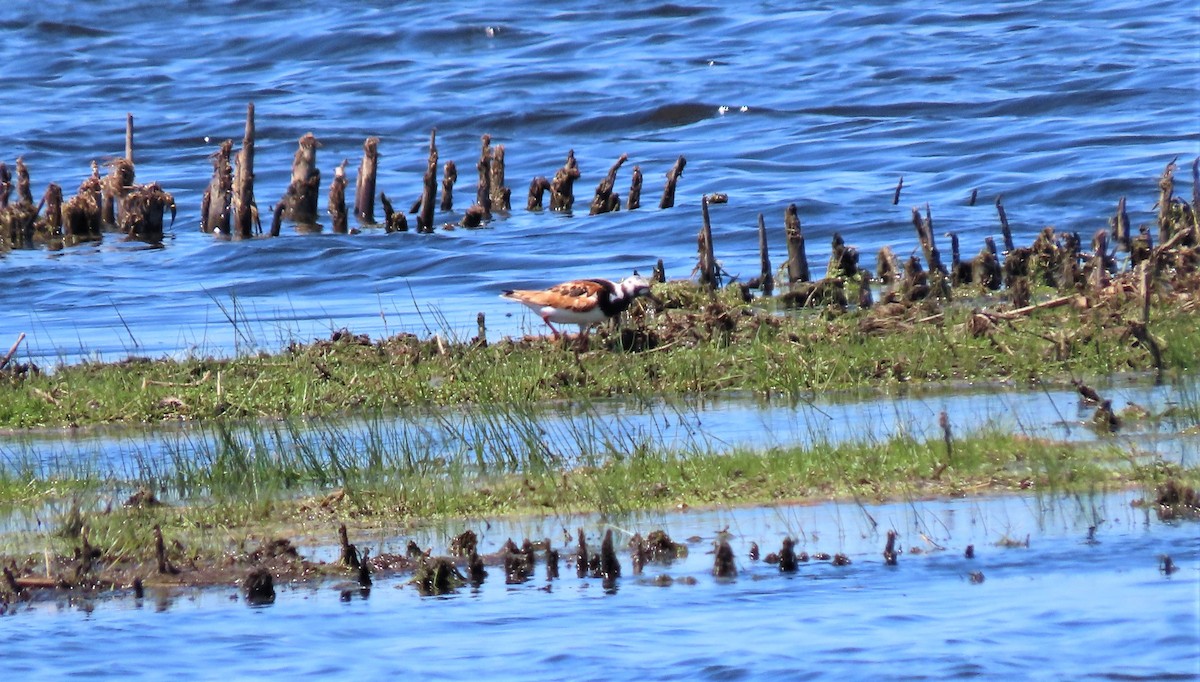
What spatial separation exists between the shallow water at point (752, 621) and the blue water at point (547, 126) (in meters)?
6.63

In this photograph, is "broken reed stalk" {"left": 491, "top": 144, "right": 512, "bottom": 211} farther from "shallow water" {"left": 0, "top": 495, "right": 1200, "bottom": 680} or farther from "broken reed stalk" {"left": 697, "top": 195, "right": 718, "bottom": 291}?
"shallow water" {"left": 0, "top": 495, "right": 1200, "bottom": 680}

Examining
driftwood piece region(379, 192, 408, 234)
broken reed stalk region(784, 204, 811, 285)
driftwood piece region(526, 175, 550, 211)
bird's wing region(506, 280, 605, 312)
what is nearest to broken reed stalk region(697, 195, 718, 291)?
broken reed stalk region(784, 204, 811, 285)

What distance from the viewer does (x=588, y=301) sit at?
1395 centimetres

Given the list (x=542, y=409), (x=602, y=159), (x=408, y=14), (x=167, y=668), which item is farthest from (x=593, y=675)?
(x=408, y=14)

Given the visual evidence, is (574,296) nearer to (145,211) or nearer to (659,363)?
(659,363)

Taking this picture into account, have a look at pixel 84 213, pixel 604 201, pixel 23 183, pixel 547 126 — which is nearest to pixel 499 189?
pixel 604 201

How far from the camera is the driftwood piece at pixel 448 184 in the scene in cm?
2553

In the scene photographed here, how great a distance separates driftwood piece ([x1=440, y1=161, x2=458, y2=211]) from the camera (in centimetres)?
2553

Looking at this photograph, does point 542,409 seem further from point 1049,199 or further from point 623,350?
point 1049,199

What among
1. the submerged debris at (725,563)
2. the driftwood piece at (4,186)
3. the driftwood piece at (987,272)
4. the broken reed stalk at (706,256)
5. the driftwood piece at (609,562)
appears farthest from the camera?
the driftwood piece at (4,186)

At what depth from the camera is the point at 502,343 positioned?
1373cm

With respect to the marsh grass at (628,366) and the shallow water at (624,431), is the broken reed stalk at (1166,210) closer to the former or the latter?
the marsh grass at (628,366)

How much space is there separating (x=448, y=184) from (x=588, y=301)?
1239 centimetres

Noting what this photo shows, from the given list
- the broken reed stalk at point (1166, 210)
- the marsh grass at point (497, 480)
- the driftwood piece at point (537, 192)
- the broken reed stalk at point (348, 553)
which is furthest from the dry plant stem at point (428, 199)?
the broken reed stalk at point (348, 553)
